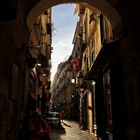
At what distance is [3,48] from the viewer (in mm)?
7574

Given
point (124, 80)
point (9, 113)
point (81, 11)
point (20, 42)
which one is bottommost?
point (9, 113)

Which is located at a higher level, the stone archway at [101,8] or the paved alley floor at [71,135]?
the stone archway at [101,8]

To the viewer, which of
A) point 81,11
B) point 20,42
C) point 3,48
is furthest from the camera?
point 81,11

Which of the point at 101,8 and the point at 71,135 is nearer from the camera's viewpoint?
the point at 101,8

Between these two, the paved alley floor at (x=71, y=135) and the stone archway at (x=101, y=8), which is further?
the paved alley floor at (x=71, y=135)

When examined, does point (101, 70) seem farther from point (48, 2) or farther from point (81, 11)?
point (81, 11)

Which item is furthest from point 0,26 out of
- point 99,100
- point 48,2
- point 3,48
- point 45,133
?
point 99,100

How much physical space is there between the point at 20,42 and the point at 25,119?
3437 millimetres

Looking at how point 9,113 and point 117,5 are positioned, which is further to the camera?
point 117,5

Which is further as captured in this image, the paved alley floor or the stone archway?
the paved alley floor

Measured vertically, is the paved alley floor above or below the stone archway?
below

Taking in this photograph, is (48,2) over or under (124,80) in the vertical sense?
over

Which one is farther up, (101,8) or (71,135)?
(101,8)

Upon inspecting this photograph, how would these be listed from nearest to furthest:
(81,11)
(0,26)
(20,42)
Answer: (0,26) → (20,42) → (81,11)
